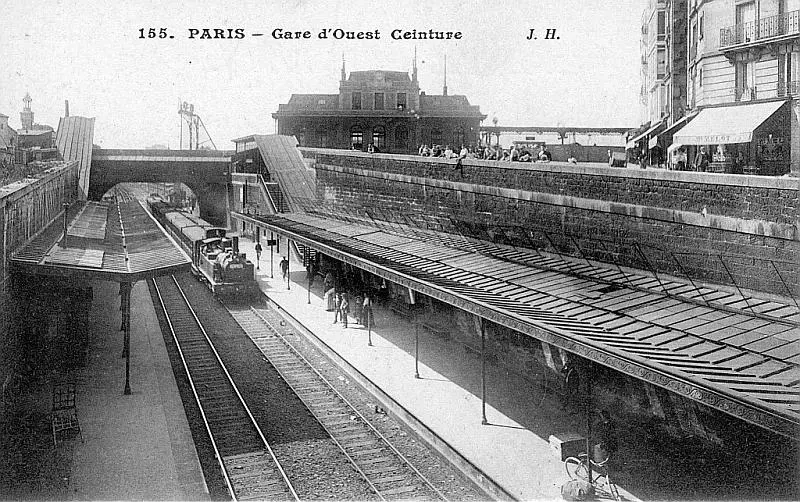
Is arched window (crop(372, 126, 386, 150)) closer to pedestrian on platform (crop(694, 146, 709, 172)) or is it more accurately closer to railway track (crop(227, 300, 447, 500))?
railway track (crop(227, 300, 447, 500))

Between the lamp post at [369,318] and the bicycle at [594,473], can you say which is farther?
the lamp post at [369,318]

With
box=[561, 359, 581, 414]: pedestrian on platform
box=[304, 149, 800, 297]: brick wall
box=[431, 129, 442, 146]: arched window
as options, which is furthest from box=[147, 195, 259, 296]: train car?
box=[431, 129, 442, 146]: arched window

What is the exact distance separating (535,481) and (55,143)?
47.2 m

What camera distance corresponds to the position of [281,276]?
33.4 meters

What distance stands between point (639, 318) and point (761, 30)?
1169 centimetres

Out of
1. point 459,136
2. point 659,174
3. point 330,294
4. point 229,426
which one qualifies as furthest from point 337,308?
point 459,136

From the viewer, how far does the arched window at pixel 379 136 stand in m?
50.8

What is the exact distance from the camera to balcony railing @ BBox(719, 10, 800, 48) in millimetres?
18266

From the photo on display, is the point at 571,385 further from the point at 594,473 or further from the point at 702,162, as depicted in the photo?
the point at 702,162

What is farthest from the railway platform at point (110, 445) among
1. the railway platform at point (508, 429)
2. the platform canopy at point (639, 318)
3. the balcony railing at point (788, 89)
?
the balcony railing at point (788, 89)

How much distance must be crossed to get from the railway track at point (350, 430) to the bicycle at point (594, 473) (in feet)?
7.27

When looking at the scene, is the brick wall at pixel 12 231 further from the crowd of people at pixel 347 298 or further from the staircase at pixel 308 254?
the staircase at pixel 308 254

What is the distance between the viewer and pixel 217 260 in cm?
3000

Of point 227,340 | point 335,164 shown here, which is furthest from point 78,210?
Result: point 227,340
